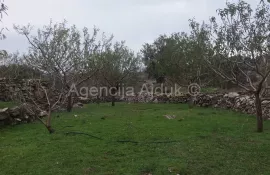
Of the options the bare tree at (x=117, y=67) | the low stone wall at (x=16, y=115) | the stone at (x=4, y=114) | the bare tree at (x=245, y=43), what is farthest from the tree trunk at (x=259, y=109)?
the bare tree at (x=117, y=67)

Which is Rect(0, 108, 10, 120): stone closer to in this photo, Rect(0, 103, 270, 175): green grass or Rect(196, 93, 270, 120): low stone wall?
Rect(0, 103, 270, 175): green grass

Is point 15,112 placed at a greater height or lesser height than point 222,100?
lesser

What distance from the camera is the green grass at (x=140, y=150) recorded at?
599 centimetres

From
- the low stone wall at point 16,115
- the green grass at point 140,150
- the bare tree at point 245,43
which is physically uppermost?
the bare tree at point 245,43

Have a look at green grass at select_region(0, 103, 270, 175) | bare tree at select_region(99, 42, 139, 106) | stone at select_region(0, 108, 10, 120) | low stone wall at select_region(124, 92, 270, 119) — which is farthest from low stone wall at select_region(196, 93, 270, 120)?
stone at select_region(0, 108, 10, 120)

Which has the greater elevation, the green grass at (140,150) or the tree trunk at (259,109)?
the tree trunk at (259,109)

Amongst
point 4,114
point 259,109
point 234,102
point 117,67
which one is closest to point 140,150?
point 259,109

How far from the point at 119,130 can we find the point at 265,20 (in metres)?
5.57

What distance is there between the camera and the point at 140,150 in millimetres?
7344

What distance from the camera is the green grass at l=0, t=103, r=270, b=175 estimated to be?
5988 mm

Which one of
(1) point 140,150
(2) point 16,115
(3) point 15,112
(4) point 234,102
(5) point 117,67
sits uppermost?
(5) point 117,67

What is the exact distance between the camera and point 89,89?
85.0 ft

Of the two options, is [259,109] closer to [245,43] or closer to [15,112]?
[245,43]

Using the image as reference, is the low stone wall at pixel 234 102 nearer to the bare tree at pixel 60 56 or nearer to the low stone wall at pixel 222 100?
the low stone wall at pixel 222 100
